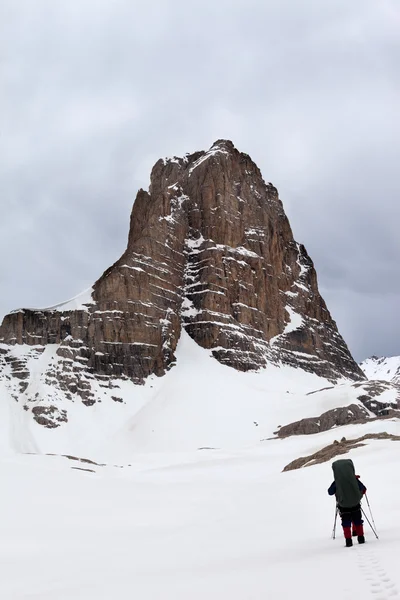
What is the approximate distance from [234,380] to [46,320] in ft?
130

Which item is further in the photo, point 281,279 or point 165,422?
point 281,279

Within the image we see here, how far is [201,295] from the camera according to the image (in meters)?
134

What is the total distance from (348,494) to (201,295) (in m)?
123

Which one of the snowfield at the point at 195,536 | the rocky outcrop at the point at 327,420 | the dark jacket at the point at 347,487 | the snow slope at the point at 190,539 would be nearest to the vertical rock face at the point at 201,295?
the rocky outcrop at the point at 327,420

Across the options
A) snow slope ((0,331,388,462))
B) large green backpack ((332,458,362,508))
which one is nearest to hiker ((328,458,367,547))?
large green backpack ((332,458,362,508))

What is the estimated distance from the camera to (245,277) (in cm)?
14312

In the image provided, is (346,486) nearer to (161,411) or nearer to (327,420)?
(327,420)

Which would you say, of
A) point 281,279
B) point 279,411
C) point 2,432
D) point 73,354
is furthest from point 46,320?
point 281,279

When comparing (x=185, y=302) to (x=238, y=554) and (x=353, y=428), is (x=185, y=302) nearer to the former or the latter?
(x=353, y=428)

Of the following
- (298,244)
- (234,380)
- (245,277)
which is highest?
(298,244)

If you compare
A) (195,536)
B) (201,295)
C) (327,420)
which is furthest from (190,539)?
(201,295)

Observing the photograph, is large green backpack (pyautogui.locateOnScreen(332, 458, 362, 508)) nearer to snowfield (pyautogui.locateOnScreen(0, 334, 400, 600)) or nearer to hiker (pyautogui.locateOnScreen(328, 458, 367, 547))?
hiker (pyautogui.locateOnScreen(328, 458, 367, 547))

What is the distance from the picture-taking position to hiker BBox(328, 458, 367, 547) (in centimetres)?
1085

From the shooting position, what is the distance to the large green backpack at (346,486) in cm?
1121
